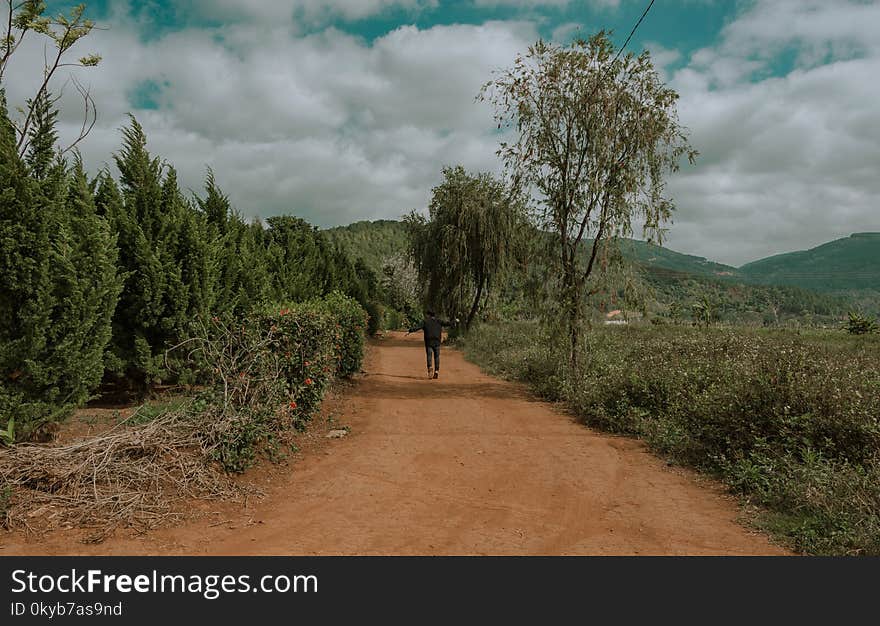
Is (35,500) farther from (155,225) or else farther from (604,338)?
(604,338)

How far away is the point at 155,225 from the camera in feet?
31.1

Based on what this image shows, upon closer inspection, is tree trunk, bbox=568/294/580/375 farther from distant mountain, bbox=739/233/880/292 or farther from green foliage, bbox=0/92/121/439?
distant mountain, bbox=739/233/880/292

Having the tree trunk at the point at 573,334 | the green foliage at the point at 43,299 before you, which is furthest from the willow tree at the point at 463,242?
the green foliage at the point at 43,299

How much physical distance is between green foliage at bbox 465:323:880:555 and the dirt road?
38cm

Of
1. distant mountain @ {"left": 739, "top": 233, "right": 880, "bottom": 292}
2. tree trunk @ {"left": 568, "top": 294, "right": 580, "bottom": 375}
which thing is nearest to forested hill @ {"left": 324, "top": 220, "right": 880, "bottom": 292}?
distant mountain @ {"left": 739, "top": 233, "right": 880, "bottom": 292}

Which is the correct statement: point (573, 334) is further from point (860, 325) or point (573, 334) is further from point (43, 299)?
point (860, 325)

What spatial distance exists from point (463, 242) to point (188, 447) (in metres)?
19.9

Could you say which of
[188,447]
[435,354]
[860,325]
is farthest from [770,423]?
[860,325]

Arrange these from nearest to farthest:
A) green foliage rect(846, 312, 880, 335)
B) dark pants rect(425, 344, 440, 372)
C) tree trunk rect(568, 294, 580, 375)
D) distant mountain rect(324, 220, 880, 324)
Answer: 1. tree trunk rect(568, 294, 580, 375)
2. dark pants rect(425, 344, 440, 372)
3. green foliage rect(846, 312, 880, 335)
4. distant mountain rect(324, 220, 880, 324)

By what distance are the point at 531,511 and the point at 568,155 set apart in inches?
335

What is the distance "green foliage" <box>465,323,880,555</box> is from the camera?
4531 mm

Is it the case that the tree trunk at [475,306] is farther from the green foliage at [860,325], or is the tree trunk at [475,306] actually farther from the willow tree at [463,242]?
A: the green foliage at [860,325]

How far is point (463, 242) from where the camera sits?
2467cm

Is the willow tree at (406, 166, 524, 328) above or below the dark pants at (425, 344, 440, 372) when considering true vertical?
above
